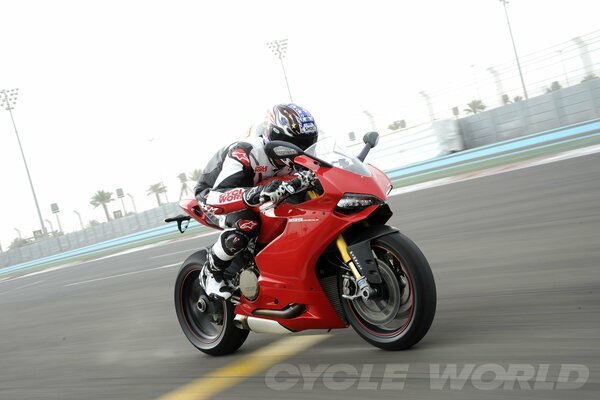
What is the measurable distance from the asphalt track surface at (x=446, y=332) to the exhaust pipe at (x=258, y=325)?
8.1 inches

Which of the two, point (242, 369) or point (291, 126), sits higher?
point (291, 126)

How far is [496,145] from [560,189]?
407 inches

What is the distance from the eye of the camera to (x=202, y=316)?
555cm

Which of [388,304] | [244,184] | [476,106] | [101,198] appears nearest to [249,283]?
[244,184]

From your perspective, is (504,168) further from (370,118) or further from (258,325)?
(258,325)

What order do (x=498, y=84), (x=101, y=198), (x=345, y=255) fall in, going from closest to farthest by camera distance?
(x=345, y=255) < (x=498, y=84) < (x=101, y=198)

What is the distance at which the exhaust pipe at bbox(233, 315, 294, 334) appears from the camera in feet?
15.5

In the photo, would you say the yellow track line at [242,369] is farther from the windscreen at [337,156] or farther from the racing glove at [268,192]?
the windscreen at [337,156]

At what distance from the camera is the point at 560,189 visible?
9.10m

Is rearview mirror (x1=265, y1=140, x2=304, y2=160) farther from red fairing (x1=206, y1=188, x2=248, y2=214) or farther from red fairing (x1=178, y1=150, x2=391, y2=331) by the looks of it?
red fairing (x1=206, y1=188, x2=248, y2=214)

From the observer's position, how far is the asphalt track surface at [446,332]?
12.0ft

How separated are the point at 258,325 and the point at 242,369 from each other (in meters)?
0.32

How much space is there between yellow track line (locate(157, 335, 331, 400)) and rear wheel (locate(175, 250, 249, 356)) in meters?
0.25

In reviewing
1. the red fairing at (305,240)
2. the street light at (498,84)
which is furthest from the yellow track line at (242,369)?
the street light at (498,84)
